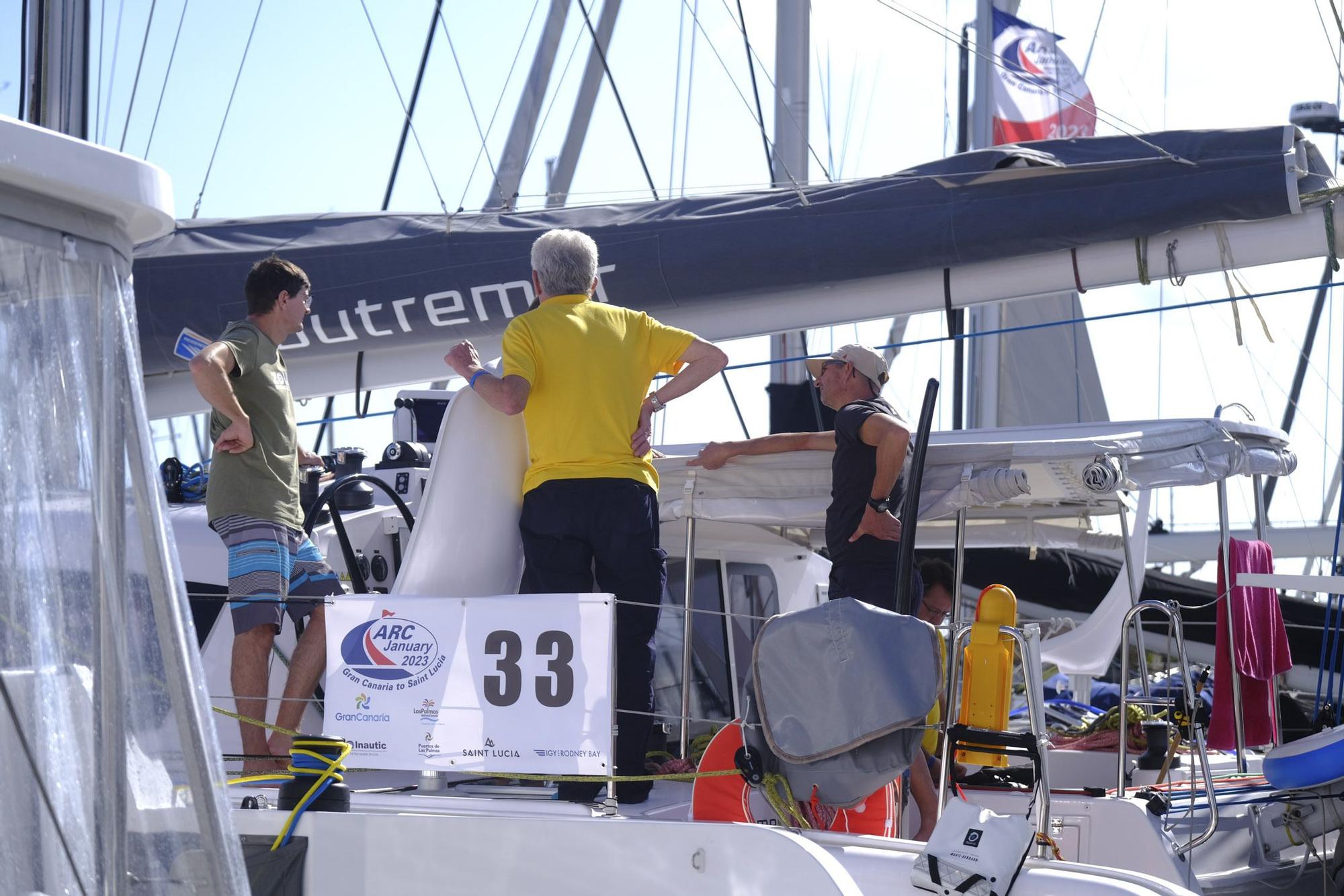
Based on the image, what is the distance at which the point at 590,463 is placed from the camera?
147 inches

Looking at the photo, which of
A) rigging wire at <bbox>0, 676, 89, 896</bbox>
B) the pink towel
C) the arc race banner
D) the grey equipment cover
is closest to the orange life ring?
the grey equipment cover

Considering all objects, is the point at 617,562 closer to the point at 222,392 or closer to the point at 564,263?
the point at 564,263

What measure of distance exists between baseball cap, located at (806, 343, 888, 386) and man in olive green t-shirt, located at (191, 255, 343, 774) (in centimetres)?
168

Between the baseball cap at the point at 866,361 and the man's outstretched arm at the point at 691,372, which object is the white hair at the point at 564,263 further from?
the baseball cap at the point at 866,361

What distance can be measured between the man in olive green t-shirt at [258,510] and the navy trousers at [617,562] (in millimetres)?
640

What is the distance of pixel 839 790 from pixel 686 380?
4.05ft

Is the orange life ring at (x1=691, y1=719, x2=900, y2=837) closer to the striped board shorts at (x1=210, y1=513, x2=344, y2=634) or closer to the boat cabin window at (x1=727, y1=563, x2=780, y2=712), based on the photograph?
the striped board shorts at (x1=210, y1=513, x2=344, y2=634)

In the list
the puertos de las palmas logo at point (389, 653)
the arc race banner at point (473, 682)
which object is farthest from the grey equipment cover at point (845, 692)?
the puertos de las palmas logo at point (389, 653)

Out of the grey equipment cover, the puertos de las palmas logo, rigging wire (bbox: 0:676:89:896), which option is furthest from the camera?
the puertos de las palmas logo

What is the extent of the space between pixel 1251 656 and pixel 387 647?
3.13 meters

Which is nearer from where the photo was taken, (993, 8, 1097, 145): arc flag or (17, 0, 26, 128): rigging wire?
(17, 0, 26, 128): rigging wire

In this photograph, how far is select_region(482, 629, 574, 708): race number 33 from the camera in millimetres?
3336

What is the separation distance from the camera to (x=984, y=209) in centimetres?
484

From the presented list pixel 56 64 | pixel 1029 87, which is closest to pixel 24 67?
pixel 56 64
